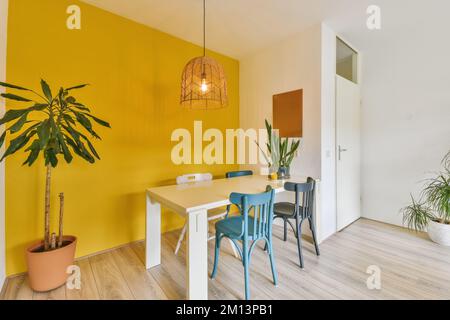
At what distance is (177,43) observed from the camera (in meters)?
2.76

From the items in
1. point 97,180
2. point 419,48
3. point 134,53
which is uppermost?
point 419,48

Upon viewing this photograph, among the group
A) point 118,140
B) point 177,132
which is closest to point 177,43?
point 177,132

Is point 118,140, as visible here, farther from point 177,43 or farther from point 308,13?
point 308,13

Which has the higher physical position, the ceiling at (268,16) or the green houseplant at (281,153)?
the ceiling at (268,16)

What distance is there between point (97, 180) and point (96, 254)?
0.80 m

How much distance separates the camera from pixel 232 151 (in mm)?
3463

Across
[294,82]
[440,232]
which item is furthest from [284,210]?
[440,232]

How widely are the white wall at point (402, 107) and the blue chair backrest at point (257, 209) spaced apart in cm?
241

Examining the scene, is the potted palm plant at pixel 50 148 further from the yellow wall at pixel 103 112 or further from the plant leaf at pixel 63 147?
the yellow wall at pixel 103 112

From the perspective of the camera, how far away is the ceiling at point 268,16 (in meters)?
2.11

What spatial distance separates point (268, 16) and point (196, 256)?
258 centimetres

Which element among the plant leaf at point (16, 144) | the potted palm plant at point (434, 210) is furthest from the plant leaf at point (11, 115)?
the potted palm plant at point (434, 210)

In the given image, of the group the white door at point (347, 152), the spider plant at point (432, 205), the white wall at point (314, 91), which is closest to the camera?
the spider plant at point (432, 205)

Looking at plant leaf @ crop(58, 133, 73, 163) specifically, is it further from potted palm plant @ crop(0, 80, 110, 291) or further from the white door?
the white door
